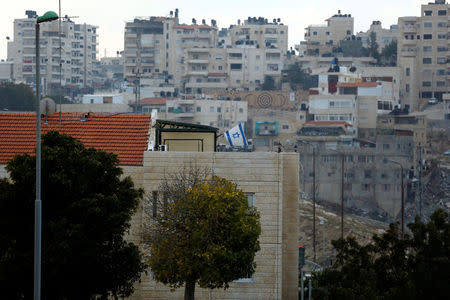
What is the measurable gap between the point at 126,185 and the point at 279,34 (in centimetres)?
14084

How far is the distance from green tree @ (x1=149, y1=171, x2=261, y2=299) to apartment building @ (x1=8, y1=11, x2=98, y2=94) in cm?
12769

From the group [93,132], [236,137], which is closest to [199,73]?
[236,137]

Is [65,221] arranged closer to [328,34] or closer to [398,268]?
[398,268]

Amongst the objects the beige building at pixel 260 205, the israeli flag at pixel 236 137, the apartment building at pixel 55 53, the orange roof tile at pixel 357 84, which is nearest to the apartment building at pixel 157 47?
the apartment building at pixel 55 53

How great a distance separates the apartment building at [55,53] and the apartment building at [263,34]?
3044cm

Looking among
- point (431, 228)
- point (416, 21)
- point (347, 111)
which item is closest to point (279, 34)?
point (416, 21)

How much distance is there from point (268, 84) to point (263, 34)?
649 inches

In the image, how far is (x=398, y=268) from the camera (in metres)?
24.6

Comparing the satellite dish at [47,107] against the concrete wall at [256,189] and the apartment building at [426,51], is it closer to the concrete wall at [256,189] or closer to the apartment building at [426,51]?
the concrete wall at [256,189]

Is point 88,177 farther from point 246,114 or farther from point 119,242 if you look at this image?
point 246,114

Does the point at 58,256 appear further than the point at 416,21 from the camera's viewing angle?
No

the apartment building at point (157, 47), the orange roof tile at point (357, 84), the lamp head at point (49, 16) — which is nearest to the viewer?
the lamp head at point (49, 16)

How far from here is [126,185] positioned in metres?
20.7

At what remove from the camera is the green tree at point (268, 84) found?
14438 centimetres
